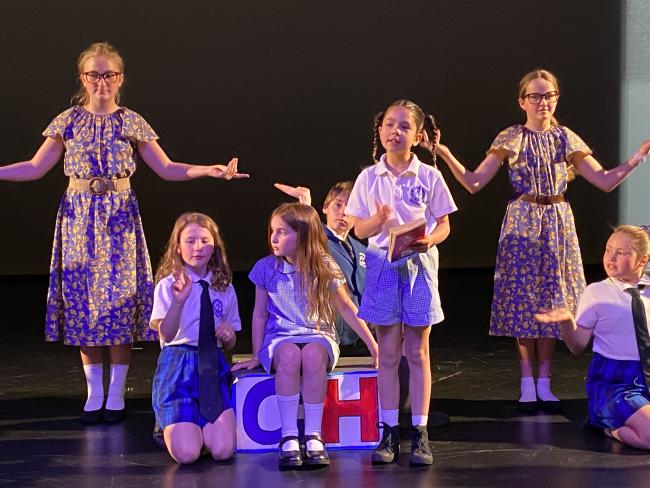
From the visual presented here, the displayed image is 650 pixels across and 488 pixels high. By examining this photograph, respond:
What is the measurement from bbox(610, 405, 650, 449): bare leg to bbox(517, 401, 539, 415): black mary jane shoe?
538 millimetres

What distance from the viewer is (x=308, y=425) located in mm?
3482

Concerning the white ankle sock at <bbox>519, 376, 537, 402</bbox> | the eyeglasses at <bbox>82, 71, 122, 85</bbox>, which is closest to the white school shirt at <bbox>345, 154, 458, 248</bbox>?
the white ankle sock at <bbox>519, 376, 537, 402</bbox>

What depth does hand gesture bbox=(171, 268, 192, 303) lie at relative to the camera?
355cm

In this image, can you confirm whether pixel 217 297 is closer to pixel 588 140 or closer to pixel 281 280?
pixel 281 280

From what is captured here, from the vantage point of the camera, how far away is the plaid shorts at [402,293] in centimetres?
341

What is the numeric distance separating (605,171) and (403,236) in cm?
132

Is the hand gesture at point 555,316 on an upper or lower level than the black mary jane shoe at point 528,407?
upper

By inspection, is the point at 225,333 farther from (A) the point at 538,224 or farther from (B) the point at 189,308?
(A) the point at 538,224

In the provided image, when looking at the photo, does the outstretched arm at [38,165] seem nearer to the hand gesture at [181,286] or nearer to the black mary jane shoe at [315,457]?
the hand gesture at [181,286]

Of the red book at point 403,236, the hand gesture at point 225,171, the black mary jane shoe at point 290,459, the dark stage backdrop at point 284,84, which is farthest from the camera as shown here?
the dark stage backdrop at point 284,84

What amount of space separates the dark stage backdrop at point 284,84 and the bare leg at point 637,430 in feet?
17.3

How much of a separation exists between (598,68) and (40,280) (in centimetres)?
482

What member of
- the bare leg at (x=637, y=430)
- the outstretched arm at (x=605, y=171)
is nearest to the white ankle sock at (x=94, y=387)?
the bare leg at (x=637, y=430)

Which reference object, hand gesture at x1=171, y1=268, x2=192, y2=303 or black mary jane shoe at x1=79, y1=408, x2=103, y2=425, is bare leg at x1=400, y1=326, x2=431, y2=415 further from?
black mary jane shoe at x1=79, y1=408, x2=103, y2=425
